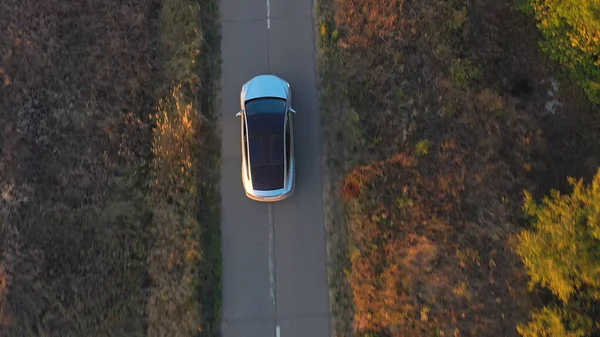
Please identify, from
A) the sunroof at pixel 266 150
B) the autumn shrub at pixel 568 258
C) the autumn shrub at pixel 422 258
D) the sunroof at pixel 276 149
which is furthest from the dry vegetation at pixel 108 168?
the autumn shrub at pixel 568 258

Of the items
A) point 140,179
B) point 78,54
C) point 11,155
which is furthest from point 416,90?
point 11,155

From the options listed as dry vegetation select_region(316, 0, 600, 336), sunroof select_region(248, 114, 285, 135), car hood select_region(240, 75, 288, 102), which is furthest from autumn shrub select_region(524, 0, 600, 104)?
sunroof select_region(248, 114, 285, 135)

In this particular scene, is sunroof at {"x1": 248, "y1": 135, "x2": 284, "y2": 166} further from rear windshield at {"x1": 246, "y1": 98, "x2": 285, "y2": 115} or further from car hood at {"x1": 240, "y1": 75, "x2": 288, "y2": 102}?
car hood at {"x1": 240, "y1": 75, "x2": 288, "y2": 102}

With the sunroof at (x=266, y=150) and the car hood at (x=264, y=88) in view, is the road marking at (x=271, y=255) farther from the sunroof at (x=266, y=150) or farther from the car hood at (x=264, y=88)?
the car hood at (x=264, y=88)

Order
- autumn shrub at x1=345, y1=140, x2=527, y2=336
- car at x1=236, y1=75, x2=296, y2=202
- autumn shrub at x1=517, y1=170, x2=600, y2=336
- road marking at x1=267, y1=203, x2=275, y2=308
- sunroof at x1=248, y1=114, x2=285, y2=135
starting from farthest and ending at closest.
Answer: sunroof at x1=248, y1=114, x2=285, y2=135
road marking at x1=267, y1=203, x2=275, y2=308
car at x1=236, y1=75, x2=296, y2=202
autumn shrub at x1=345, y1=140, x2=527, y2=336
autumn shrub at x1=517, y1=170, x2=600, y2=336

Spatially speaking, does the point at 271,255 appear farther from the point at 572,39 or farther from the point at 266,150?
the point at 572,39

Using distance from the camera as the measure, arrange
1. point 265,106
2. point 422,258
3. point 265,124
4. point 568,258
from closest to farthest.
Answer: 1. point 568,258
2. point 422,258
3. point 265,124
4. point 265,106

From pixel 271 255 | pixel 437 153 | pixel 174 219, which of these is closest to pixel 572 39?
pixel 437 153
